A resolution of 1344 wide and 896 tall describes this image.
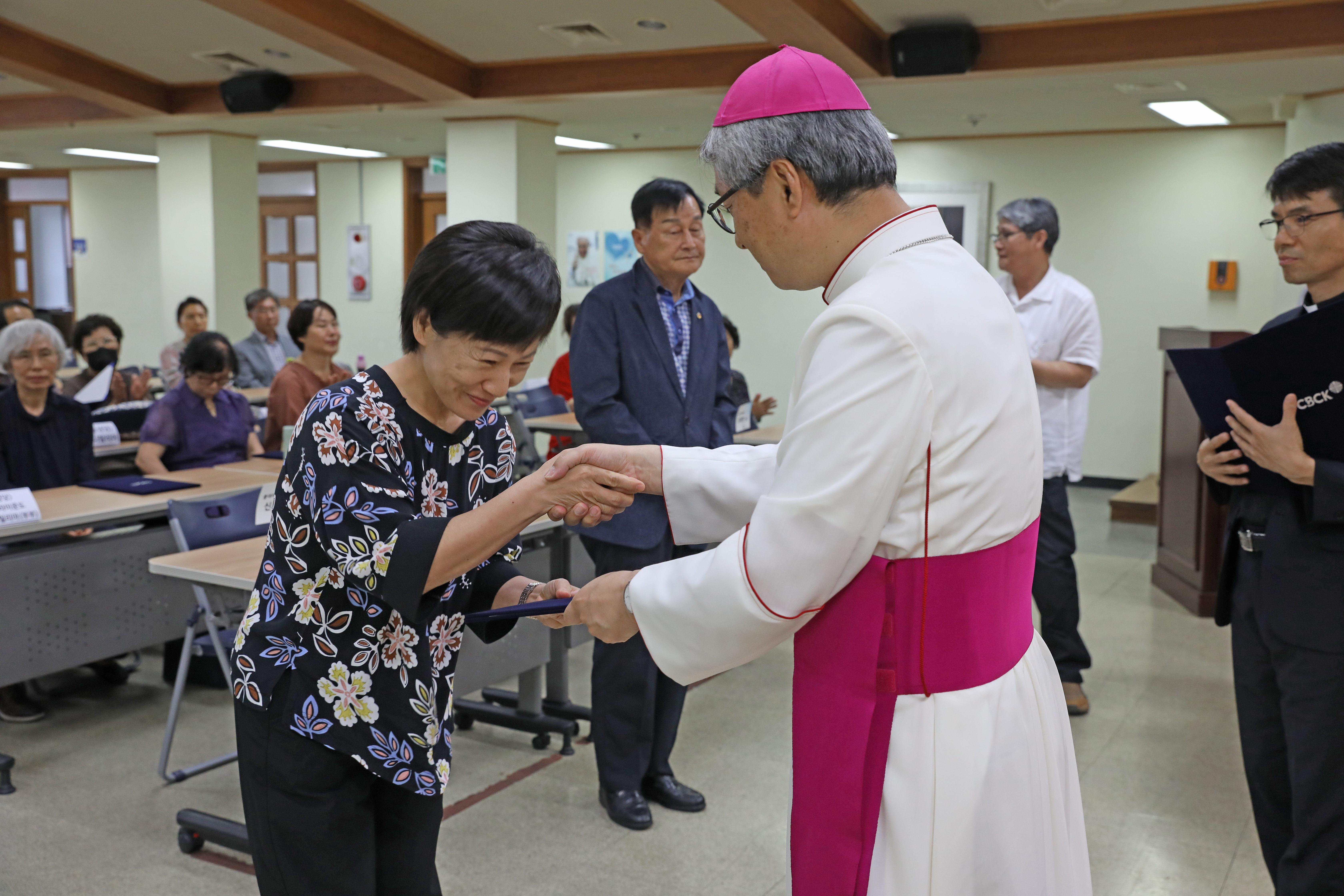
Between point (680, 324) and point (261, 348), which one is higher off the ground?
point (680, 324)

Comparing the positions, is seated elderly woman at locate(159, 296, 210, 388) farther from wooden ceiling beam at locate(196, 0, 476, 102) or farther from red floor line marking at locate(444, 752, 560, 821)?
red floor line marking at locate(444, 752, 560, 821)

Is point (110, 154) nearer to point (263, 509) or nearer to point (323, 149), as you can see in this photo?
point (323, 149)

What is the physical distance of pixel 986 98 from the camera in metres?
7.67

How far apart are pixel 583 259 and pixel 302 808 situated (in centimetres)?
1007

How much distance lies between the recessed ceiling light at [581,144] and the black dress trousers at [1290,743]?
334 inches

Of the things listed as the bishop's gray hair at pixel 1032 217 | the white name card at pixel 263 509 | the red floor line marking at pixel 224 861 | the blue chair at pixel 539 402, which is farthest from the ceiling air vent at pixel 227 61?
the red floor line marking at pixel 224 861

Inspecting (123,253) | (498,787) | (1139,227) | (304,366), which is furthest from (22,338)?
(123,253)

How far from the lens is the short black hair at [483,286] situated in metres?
1.58

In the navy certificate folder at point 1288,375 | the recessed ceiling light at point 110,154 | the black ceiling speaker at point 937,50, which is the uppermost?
the recessed ceiling light at point 110,154

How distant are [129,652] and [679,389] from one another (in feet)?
8.31

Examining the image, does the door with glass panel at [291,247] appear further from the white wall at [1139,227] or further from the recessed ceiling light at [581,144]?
the white wall at [1139,227]

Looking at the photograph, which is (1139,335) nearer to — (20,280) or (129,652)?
(129,652)

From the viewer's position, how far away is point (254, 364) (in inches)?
309

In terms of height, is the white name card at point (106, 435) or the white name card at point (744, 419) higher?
the white name card at point (744, 419)
